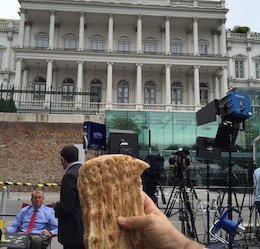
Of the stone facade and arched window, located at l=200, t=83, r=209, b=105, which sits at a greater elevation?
arched window, located at l=200, t=83, r=209, b=105

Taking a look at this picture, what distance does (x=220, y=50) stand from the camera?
44344 millimetres

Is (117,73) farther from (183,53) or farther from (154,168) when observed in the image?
(154,168)

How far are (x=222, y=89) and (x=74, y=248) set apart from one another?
133 ft

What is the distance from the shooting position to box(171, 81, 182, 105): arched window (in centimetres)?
4317

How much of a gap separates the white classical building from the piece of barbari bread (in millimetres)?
36763

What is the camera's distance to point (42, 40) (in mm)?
44281

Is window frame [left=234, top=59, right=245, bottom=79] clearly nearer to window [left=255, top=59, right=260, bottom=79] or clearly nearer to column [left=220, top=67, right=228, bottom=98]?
window [left=255, top=59, right=260, bottom=79]

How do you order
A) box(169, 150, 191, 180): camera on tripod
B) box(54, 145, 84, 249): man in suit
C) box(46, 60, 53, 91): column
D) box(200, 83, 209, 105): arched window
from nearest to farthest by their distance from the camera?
box(54, 145, 84, 249): man in suit, box(169, 150, 191, 180): camera on tripod, box(46, 60, 53, 91): column, box(200, 83, 209, 105): arched window

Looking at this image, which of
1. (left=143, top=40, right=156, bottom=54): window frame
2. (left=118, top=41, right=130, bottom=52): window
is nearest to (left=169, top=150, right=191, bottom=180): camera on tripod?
(left=118, top=41, right=130, bottom=52): window

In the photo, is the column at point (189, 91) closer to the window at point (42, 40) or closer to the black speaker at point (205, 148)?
the window at point (42, 40)

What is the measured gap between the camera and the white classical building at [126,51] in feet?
133

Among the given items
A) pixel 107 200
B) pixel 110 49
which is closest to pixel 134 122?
pixel 110 49

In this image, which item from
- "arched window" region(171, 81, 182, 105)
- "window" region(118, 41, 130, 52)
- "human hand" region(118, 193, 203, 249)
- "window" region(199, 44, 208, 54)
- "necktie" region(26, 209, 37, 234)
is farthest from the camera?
"window" region(199, 44, 208, 54)

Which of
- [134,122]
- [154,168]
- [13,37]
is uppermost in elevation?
[13,37]
